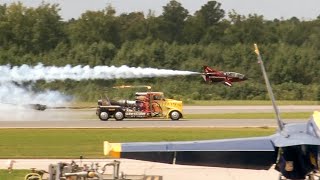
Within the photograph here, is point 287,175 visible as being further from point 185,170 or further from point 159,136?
point 159,136

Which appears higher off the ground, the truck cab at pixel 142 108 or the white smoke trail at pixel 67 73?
the white smoke trail at pixel 67 73

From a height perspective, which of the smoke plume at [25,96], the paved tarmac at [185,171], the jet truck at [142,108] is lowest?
the paved tarmac at [185,171]

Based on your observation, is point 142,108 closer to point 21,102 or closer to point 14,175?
point 21,102

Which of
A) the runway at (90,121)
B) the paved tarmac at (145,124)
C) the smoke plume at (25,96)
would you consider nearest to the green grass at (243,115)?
the runway at (90,121)

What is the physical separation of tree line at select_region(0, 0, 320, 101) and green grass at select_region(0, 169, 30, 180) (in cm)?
4043

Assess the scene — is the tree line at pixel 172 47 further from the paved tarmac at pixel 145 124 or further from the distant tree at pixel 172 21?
the paved tarmac at pixel 145 124

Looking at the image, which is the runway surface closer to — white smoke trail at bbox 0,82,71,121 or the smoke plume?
white smoke trail at bbox 0,82,71,121

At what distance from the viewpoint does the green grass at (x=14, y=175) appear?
945 inches

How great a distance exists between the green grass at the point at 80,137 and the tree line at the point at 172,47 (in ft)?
78.0

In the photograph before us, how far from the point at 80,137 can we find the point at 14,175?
1456cm

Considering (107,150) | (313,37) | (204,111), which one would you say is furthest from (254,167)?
(313,37)

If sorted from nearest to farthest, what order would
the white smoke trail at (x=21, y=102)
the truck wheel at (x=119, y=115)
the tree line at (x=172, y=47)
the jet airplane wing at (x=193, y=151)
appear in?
the jet airplane wing at (x=193, y=151) → the truck wheel at (x=119, y=115) → the white smoke trail at (x=21, y=102) → the tree line at (x=172, y=47)

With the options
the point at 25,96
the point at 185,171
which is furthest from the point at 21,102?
the point at 185,171

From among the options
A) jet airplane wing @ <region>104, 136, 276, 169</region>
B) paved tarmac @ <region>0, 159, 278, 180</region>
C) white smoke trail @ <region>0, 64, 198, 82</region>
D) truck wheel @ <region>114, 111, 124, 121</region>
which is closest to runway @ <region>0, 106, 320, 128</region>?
truck wheel @ <region>114, 111, 124, 121</region>
